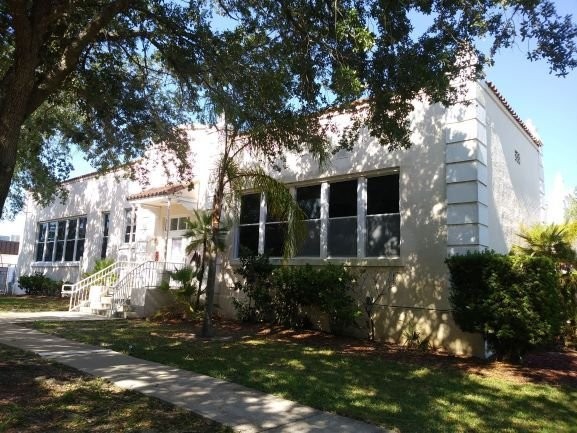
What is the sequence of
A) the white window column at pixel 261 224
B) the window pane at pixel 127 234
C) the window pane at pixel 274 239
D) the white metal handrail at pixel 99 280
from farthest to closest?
the window pane at pixel 127 234 → the white metal handrail at pixel 99 280 → the white window column at pixel 261 224 → the window pane at pixel 274 239

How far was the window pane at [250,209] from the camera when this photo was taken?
1495cm

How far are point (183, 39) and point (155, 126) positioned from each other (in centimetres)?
239

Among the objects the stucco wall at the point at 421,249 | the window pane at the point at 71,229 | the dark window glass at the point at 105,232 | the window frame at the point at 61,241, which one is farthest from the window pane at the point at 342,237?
the window pane at the point at 71,229

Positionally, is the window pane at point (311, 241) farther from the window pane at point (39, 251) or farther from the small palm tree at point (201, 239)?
the window pane at point (39, 251)

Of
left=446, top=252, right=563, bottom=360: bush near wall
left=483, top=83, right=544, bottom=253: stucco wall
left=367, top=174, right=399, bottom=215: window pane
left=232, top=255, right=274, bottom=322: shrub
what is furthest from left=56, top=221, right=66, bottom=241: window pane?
left=446, top=252, right=563, bottom=360: bush near wall

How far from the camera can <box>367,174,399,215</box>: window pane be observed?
11930mm

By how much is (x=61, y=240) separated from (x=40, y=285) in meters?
2.68

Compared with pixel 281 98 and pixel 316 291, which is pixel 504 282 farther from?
pixel 281 98

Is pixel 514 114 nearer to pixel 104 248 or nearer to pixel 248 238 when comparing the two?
pixel 248 238

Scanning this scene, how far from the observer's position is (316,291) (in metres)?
11.3

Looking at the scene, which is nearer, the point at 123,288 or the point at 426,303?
the point at 426,303

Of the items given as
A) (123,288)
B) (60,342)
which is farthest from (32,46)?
(123,288)

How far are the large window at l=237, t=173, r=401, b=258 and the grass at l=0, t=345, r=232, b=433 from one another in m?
6.95

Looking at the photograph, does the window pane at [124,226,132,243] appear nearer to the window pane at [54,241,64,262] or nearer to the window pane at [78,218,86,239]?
the window pane at [78,218,86,239]
